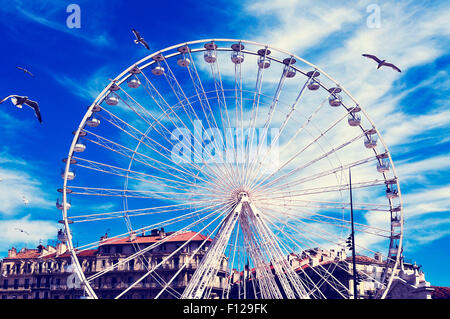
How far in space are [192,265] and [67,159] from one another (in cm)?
4853

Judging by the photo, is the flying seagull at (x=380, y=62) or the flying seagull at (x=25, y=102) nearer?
the flying seagull at (x=25, y=102)

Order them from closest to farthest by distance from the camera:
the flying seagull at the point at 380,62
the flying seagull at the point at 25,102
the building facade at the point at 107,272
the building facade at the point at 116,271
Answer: the flying seagull at the point at 25,102 < the flying seagull at the point at 380,62 < the building facade at the point at 116,271 < the building facade at the point at 107,272

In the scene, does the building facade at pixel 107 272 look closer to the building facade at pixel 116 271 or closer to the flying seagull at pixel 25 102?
the building facade at pixel 116 271

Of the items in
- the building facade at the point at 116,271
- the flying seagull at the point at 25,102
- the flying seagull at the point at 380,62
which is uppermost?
the flying seagull at the point at 380,62

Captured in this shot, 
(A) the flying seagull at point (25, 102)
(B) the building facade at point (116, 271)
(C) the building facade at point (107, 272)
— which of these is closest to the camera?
(A) the flying seagull at point (25, 102)

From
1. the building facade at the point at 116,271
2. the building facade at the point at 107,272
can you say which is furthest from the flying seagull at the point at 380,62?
the building facade at the point at 107,272

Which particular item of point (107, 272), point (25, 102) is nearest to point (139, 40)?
point (25, 102)

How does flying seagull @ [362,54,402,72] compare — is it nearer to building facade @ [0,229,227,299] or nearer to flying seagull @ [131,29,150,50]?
flying seagull @ [131,29,150,50]

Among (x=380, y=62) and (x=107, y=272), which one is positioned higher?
(x=380, y=62)

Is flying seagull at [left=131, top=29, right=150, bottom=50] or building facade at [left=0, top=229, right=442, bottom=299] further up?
flying seagull at [left=131, top=29, right=150, bottom=50]

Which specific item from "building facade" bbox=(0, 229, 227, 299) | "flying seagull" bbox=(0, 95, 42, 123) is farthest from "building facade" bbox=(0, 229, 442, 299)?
"flying seagull" bbox=(0, 95, 42, 123)

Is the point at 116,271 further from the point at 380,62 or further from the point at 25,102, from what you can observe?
the point at 380,62
